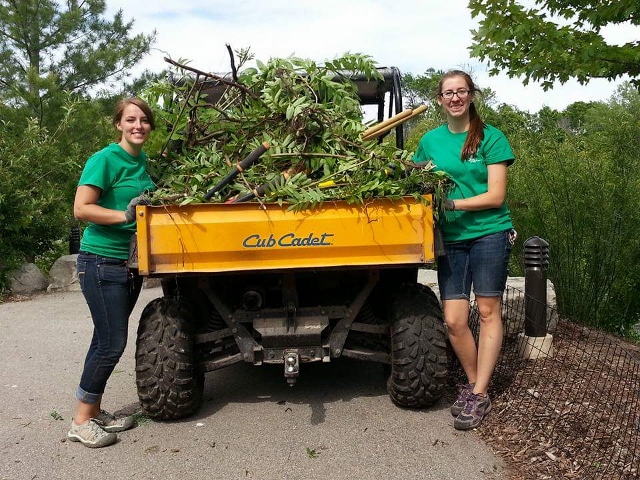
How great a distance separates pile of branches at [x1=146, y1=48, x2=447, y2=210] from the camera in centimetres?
386

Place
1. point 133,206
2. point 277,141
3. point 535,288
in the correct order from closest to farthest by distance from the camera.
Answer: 1. point 133,206
2. point 277,141
3. point 535,288

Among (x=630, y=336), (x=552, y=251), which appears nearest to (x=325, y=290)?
(x=552, y=251)

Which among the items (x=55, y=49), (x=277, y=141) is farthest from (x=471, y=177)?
(x=55, y=49)

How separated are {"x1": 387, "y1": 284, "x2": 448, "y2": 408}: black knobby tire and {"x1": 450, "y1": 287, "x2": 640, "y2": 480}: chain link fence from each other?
0.42 meters

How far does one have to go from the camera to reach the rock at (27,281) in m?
10.4

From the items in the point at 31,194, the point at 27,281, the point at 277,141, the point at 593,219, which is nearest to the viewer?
the point at 277,141

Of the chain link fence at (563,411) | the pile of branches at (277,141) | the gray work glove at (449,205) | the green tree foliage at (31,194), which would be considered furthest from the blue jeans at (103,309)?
the green tree foliage at (31,194)

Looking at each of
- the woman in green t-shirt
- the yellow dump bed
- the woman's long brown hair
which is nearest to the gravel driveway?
the woman in green t-shirt

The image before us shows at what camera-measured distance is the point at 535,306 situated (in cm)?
535

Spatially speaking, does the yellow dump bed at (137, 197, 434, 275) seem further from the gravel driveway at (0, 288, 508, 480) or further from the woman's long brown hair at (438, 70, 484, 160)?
the gravel driveway at (0, 288, 508, 480)

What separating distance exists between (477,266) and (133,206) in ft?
7.03

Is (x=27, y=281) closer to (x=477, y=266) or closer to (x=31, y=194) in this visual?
(x=31, y=194)

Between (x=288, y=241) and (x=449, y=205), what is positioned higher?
(x=449, y=205)

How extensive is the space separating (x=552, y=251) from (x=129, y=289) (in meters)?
4.75
